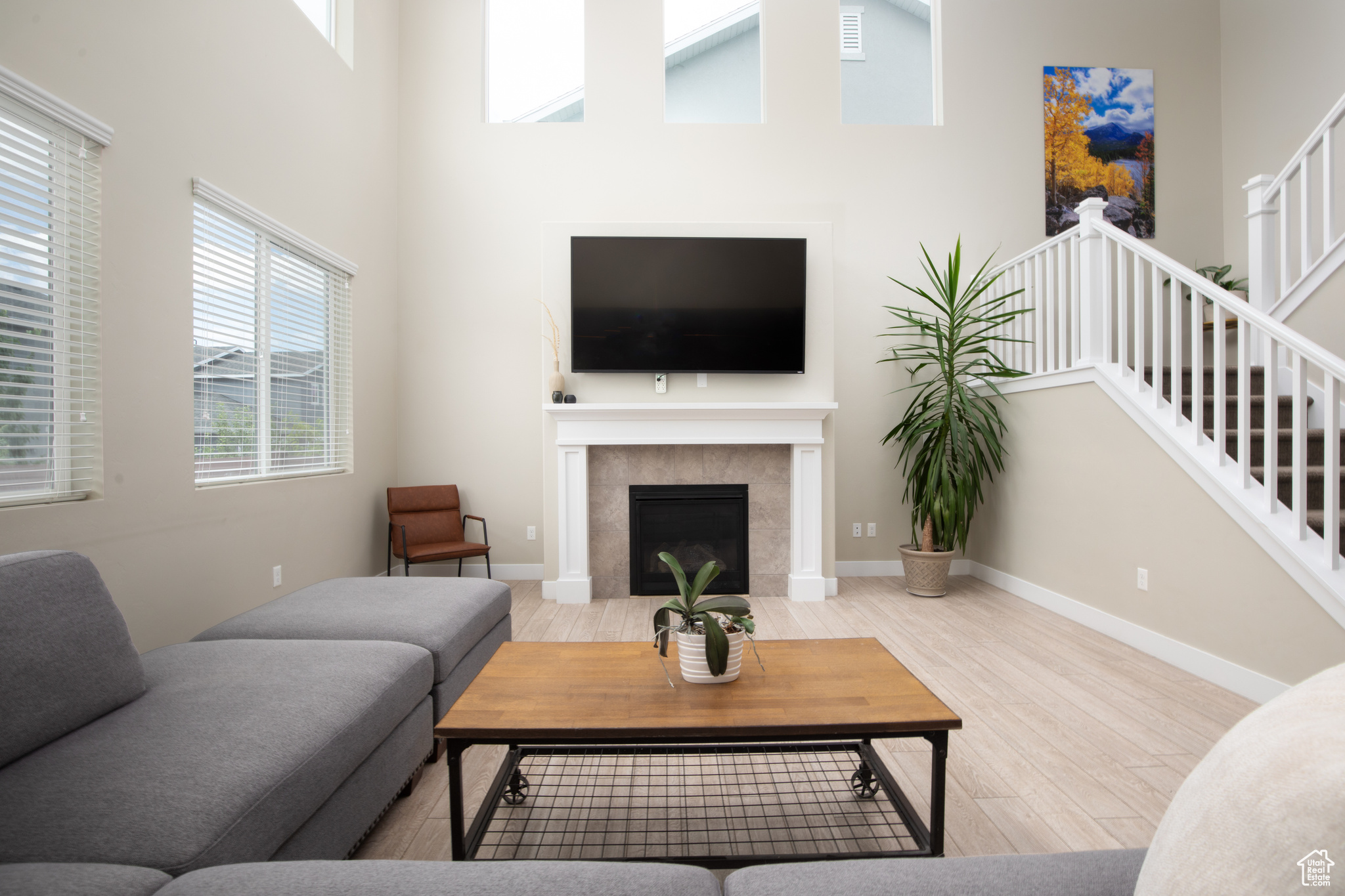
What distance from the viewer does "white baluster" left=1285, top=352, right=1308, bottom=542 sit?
2424 mm

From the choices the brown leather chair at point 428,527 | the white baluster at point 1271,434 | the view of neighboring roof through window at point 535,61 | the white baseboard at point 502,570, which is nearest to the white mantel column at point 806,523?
the white baseboard at point 502,570

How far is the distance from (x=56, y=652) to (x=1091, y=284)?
15.0ft

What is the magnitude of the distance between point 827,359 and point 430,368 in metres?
2.97

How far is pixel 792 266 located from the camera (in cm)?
428

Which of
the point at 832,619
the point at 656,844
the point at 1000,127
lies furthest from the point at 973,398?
the point at 656,844

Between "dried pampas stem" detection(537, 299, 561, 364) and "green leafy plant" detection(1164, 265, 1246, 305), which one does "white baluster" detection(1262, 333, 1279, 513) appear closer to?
"green leafy plant" detection(1164, 265, 1246, 305)

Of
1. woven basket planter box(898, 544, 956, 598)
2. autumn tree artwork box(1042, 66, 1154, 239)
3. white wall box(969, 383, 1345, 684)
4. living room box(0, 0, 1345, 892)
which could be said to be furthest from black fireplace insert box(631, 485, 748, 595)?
autumn tree artwork box(1042, 66, 1154, 239)

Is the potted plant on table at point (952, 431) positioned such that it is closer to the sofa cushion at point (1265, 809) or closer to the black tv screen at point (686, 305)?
the black tv screen at point (686, 305)

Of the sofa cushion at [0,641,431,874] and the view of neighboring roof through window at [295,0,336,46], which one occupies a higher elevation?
the view of neighboring roof through window at [295,0,336,46]

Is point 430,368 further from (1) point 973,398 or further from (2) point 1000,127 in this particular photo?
(2) point 1000,127

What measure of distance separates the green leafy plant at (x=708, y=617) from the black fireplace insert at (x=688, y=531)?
8.60ft

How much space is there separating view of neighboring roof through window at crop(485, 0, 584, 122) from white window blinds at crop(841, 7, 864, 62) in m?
2.03

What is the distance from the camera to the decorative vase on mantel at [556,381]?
419 cm

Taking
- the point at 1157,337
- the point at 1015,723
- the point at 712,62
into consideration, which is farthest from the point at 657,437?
the point at 712,62
